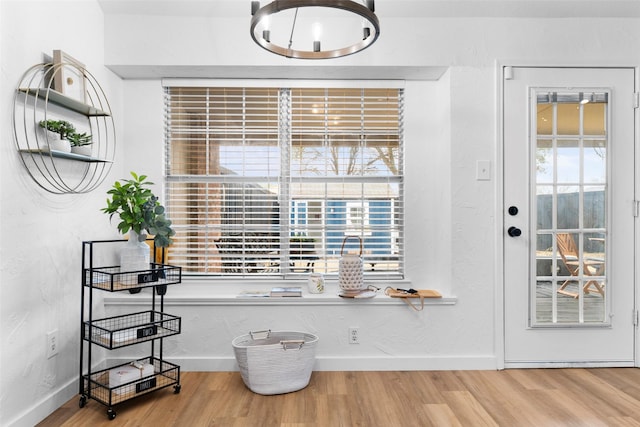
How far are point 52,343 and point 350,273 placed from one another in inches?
68.7

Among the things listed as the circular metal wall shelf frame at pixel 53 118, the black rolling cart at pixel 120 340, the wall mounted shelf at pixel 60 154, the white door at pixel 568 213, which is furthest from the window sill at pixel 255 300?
the wall mounted shelf at pixel 60 154

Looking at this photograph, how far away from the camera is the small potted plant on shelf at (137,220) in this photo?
86.5 inches

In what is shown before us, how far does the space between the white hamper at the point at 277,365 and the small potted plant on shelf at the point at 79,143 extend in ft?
4.58

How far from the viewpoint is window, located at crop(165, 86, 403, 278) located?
2.98 meters

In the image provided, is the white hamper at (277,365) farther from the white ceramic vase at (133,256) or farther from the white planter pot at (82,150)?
the white planter pot at (82,150)

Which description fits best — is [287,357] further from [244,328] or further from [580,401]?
[580,401]

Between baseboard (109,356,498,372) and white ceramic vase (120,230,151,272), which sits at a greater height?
Result: white ceramic vase (120,230,151,272)

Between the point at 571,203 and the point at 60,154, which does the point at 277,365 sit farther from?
the point at 571,203

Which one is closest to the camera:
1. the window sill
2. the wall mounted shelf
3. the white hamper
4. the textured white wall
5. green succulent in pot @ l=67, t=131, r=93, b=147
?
the textured white wall

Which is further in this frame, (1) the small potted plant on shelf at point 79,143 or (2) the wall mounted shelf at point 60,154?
(1) the small potted plant on shelf at point 79,143

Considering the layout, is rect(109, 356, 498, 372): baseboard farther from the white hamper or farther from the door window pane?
the door window pane

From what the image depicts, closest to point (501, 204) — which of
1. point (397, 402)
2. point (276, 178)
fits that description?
point (397, 402)

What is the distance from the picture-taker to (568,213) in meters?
2.77

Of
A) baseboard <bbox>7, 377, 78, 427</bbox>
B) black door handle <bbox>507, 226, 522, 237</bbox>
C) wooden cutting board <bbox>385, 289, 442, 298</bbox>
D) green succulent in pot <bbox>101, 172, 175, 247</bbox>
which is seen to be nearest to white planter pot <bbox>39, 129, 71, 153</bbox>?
green succulent in pot <bbox>101, 172, 175, 247</bbox>
